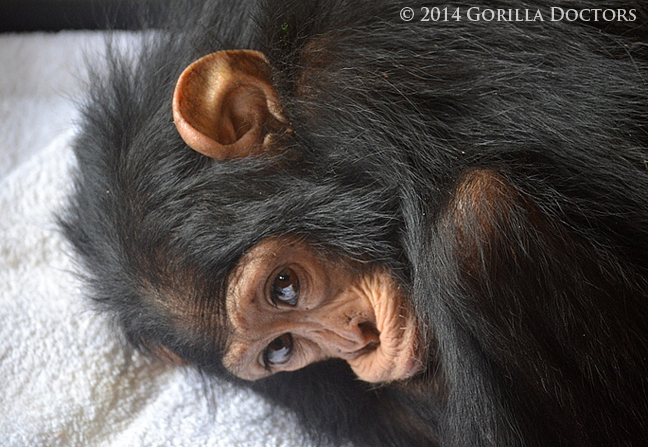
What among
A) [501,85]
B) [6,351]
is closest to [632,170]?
[501,85]

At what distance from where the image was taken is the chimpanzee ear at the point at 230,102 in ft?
5.38

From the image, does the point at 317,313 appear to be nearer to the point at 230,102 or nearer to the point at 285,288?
the point at 285,288

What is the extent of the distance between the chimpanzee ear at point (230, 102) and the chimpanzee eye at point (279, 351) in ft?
1.83

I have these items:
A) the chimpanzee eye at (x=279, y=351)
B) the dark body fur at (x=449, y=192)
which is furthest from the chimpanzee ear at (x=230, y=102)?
the chimpanzee eye at (x=279, y=351)

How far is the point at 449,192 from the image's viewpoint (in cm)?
148

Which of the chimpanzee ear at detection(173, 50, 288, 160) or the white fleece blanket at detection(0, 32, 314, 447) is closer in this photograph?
the chimpanzee ear at detection(173, 50, 288, 160)

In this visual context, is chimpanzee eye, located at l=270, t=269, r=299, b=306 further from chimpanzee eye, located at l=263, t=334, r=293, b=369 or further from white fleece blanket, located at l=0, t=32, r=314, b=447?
white fleece blanket, located at l=0, t=32, r=314, b=447

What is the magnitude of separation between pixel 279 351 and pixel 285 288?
306 mm

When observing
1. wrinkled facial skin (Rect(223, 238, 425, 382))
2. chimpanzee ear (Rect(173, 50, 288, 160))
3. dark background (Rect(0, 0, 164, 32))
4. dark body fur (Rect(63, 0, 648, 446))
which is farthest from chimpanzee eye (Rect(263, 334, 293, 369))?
dark background (Rect(0, 0, 164, 32))

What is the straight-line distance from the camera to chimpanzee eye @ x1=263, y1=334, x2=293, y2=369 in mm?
1974

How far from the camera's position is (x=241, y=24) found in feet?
5.81

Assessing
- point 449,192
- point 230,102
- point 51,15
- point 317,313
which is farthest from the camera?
point 51,15

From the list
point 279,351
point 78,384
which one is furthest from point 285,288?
point 78,384

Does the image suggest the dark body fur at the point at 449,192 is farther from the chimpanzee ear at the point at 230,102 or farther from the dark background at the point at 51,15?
the dark background at the point at 51,15
